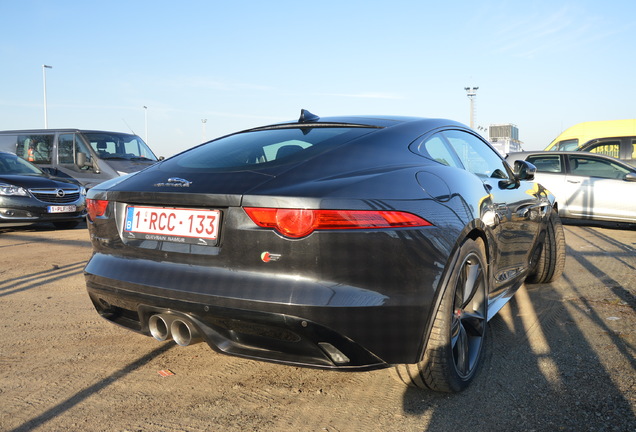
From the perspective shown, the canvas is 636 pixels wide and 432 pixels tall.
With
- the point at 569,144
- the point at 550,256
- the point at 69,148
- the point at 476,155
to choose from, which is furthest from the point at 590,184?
the point at 69,148

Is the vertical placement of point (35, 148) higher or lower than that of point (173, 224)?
higher

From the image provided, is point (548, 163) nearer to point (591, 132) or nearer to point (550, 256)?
point (550, 256)

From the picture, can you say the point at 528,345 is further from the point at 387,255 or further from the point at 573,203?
the point at 573,203

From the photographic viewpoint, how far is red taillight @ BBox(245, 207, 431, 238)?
2182 mm

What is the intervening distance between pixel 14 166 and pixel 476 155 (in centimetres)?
862

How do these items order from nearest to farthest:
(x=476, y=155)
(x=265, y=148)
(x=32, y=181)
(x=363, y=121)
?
(x=265, y=148)
(x=363, y=121)
(x=476, y=155)
(x=32, y=181)

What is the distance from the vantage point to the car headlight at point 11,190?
28.2 feet

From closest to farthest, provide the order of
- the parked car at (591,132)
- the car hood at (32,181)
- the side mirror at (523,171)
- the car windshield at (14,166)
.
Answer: the side mirror at (523,171), the car hood at (32,181), the car windshield at (14,166), the parked car at (591,132)

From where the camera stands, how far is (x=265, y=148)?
2869 millimetres

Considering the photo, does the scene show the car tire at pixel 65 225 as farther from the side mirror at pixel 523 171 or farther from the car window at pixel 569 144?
the car window at pixel 569 144

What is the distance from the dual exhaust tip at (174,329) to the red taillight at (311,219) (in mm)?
587

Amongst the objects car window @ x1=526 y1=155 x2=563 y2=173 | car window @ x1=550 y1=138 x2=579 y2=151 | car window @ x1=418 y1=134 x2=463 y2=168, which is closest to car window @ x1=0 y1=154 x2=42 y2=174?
car window @ x1=418 y1=134 x2=463 y2=168

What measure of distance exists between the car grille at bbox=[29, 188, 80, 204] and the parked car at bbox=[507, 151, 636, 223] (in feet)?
26.7

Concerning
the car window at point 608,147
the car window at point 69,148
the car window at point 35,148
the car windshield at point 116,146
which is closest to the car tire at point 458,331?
the car windshield at point 116,146
